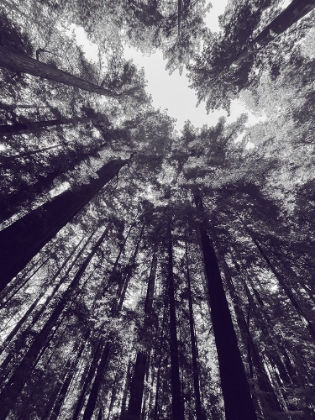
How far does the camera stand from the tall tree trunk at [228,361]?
427 cm

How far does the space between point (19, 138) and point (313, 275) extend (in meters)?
12.3

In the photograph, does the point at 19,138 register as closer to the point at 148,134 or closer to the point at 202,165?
the point at 148,134

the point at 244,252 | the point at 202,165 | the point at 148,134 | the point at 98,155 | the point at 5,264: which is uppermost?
the point at 148,134

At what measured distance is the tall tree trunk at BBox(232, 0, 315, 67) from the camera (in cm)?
776

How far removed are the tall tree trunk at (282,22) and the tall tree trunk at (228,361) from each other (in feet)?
30.9

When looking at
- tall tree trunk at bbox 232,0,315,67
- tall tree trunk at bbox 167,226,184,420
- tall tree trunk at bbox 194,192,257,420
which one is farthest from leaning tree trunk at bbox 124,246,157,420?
tall tree trunk at bbox 232,0,315,67

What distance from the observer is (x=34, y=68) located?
8273 millimetres

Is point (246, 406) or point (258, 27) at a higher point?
point (258, 27)

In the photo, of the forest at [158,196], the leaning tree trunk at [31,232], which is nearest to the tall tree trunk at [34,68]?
the forest at [158,196]

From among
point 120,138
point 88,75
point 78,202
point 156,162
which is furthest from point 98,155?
point 78,202

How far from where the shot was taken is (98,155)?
454 inches

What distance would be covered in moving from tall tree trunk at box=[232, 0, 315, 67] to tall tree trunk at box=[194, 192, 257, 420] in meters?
9.41

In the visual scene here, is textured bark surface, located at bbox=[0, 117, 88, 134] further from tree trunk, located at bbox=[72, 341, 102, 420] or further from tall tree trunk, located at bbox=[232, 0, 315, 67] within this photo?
tree trunk, located at bbox=[72, 341, 102, 420]

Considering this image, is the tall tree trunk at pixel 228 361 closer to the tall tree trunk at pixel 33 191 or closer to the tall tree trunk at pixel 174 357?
the tall tree trunk at pixel 174 357
